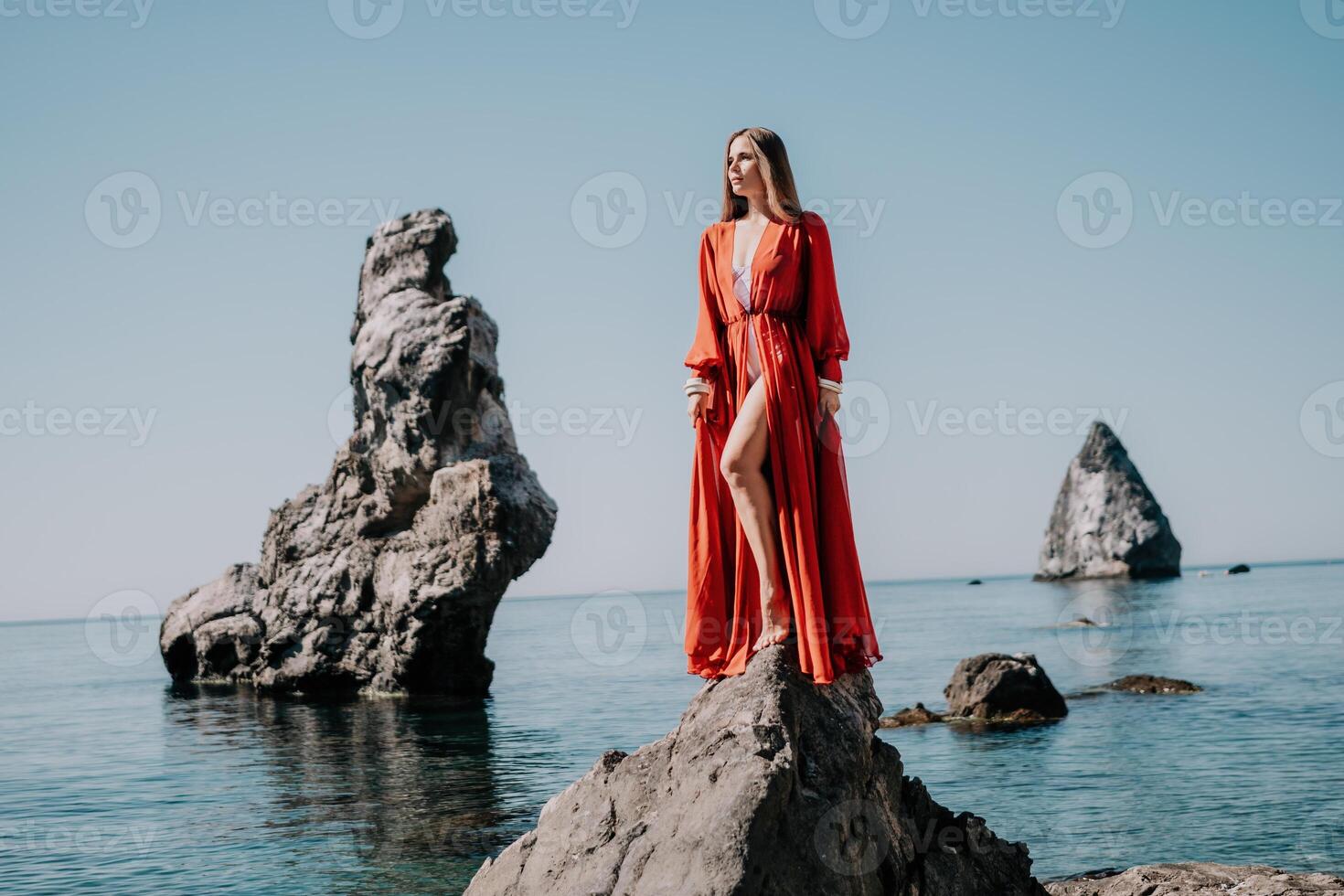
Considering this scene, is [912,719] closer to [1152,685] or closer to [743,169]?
Result: [1152,685]

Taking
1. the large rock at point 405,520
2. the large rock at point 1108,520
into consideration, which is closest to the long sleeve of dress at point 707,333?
the large rock at point 405,520

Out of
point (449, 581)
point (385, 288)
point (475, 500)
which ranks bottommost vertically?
point (449, 581)

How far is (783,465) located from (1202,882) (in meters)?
5.33

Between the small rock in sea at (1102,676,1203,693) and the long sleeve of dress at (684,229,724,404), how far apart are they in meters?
27.1

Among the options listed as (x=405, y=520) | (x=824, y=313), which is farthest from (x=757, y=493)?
(x=405, y=520)

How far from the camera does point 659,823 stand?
6.15 m

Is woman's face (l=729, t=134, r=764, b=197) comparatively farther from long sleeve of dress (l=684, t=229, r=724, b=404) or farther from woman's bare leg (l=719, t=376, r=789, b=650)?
woman's bare leg (l=719, t=376, r=789, b=650)

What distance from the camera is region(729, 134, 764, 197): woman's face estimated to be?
7113mm

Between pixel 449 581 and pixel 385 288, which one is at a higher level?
pixel 385 288

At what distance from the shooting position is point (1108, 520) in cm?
11131

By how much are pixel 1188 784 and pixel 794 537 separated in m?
14.6

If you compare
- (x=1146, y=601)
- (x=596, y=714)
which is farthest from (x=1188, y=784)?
(x=1146, y=601)

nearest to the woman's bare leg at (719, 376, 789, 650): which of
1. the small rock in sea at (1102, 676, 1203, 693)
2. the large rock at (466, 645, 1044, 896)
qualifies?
the large rock at (466, 645, 1044, 896)

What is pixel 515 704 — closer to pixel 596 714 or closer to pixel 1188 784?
pixel 596 714
